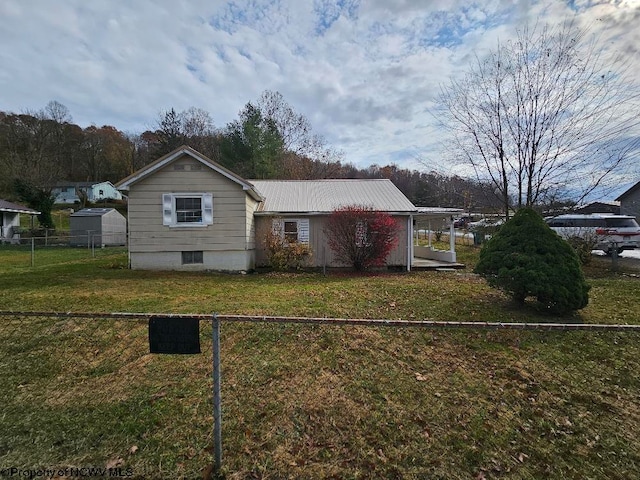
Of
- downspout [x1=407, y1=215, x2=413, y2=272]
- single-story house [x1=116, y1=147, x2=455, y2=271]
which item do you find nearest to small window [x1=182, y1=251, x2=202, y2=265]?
single-story house [x1=116, y1=147, x2=455, y2=271]

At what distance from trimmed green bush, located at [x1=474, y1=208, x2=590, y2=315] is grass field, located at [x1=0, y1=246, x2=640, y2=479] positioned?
49 cm

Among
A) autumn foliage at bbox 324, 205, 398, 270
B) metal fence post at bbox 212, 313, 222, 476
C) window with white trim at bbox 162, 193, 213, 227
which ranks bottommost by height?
metal fence post at bbox 212, 313, 222, 476

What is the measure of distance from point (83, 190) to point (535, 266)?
200 feet

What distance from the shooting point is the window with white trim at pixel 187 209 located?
12312 mm

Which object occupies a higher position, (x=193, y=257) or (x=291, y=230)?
(x=291, y=230)

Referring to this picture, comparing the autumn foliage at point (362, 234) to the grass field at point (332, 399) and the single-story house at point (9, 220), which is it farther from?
the single-story house at point (9, 220)

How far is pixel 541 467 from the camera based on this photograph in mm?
2740

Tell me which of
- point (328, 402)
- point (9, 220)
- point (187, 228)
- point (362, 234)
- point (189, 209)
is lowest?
point (328, 402)

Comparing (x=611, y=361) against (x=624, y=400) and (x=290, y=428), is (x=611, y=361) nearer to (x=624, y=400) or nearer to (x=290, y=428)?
(x=624, y=400)

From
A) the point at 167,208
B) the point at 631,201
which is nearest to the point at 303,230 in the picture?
the point at 167,208

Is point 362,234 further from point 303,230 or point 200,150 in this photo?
point 200,150

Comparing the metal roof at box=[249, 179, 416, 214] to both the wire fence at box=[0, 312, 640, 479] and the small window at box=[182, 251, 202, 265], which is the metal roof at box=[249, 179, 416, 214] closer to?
the small window at box=[182, 251, 202, 265]

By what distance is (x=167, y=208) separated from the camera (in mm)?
12305

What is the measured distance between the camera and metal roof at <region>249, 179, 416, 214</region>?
46.1 feet
